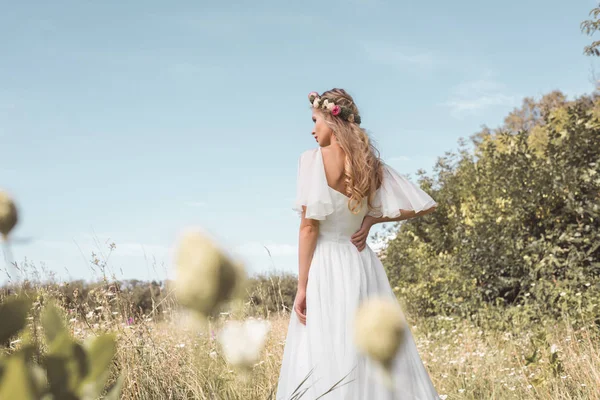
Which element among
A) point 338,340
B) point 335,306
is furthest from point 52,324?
point 335,306

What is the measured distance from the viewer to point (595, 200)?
16.8 feet

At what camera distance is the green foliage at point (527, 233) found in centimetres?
503

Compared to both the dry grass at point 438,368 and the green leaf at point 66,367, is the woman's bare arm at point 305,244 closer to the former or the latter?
the dry grass at point 438,368

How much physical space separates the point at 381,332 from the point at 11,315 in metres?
0.24

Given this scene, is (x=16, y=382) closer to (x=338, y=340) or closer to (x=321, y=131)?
(x=338, y=340)

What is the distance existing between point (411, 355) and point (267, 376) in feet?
4.07

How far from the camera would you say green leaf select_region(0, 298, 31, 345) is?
35cm

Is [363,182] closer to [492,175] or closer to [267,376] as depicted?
[267,376]

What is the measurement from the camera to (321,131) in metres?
3.11

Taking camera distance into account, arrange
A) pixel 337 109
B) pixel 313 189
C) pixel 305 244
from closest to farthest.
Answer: pixel 313 189 < pixel 305 244 < pixel 337 109

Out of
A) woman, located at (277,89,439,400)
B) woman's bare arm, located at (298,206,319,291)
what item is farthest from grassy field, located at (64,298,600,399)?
woman's bare arm, located at (298,206,319,291)

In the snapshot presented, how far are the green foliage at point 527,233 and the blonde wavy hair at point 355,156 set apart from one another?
8.71ft

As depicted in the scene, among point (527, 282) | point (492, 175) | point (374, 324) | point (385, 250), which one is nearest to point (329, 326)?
point (374, 324)

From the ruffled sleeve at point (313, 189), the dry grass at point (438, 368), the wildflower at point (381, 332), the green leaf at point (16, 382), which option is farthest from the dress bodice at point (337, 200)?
the green leaf at point (16, 382)
